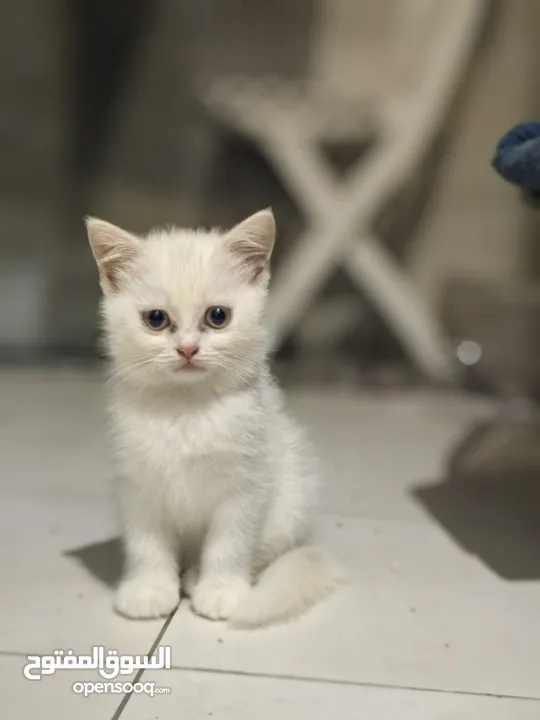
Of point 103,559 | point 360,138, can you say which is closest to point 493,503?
point 103,559

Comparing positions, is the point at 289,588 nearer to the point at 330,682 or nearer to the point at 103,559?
the point at 330,682

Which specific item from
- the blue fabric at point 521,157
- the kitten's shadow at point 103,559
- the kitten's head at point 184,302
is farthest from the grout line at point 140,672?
the blue fabric at point 521,157

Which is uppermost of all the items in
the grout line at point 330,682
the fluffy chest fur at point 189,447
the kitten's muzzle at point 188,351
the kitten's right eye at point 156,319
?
the kitten's right eye at point 156,319

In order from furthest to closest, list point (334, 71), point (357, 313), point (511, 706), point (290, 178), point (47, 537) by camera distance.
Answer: point (357, 313)
point (334, 71)
point (290, 178)
point (47, 537)
point (511, 706)

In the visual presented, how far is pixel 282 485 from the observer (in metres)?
0.93

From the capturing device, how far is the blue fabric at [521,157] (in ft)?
2.84

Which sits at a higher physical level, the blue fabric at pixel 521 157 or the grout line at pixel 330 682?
the blue fabric at pixel 521 157

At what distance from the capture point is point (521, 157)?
0.88m

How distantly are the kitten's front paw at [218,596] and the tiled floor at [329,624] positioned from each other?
1 centimetres

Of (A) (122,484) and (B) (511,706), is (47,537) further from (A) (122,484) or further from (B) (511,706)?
(B) (511,706)

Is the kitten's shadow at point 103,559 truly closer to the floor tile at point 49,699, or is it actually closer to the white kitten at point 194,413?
the white kitten at point 194,413

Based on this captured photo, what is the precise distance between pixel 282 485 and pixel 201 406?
170 millimetres

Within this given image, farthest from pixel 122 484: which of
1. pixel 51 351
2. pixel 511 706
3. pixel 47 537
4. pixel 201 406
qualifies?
pixel 51 351

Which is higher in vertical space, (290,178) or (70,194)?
(290,178)
